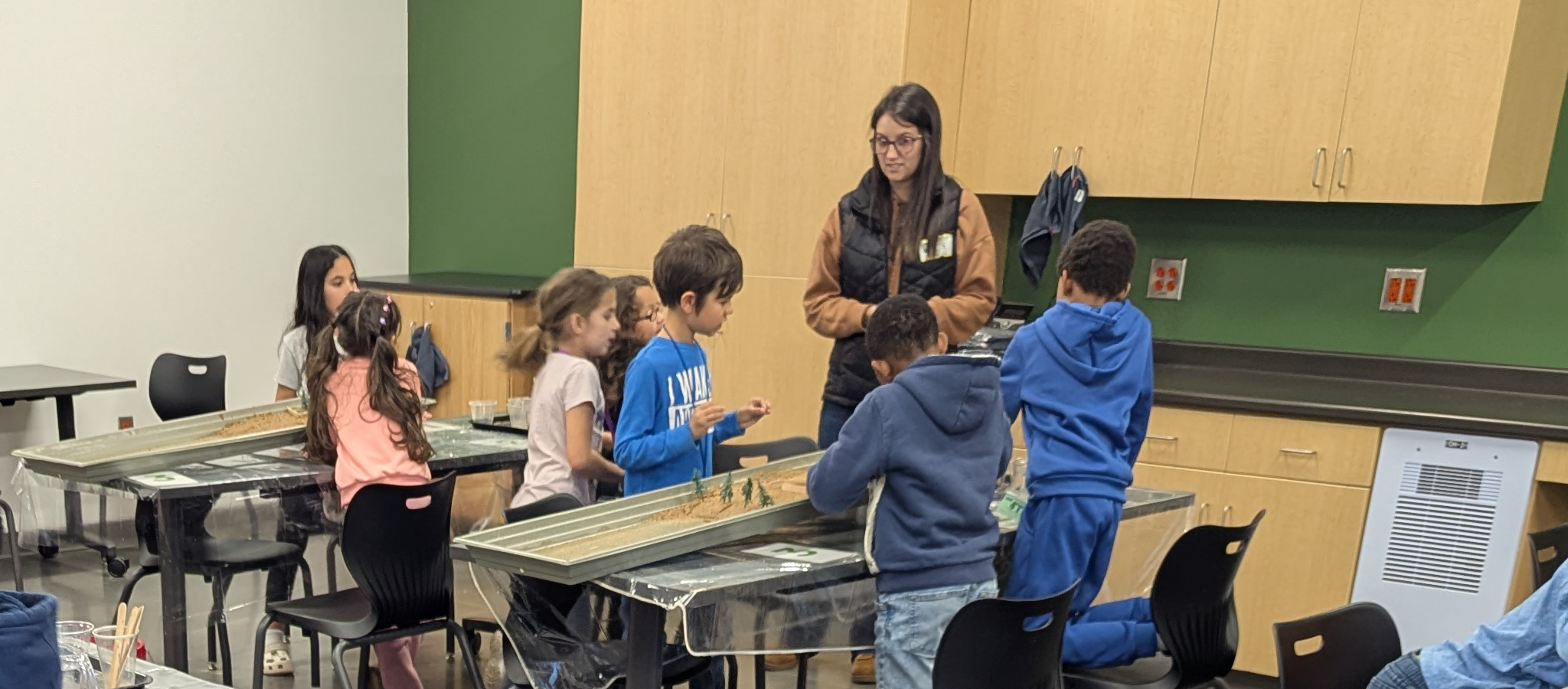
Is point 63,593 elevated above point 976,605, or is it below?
below

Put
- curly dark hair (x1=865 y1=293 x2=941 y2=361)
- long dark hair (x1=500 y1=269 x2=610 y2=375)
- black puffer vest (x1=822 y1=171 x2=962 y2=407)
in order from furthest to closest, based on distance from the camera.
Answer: black puffer vest (x1=822 y1=171 x2=962 y2=407)
long dark hair (x1=500 y1=269 x2=610 y2=375)
curly dark hair (x1=865 y1=293 x2=941 y2=361)

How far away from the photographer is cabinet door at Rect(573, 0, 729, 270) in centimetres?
420

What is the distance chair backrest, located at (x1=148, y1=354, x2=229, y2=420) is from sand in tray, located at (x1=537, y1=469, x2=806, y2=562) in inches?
→ 97.9

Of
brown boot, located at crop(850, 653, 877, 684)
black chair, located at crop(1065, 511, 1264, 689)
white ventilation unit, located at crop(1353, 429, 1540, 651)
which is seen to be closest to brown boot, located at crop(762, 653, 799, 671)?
brown boot, located at crop(850, 653, 877, 684)

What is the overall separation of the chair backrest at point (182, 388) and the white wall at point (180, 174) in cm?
64

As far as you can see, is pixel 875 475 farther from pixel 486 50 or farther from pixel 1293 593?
pixel 486 50

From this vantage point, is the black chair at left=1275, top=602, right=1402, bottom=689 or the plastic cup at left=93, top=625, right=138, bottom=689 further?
the black chair at left=1275, top=602, right=1402, bottom=689

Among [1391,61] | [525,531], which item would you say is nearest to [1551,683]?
[525,531]

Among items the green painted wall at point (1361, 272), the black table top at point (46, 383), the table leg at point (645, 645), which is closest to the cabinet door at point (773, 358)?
the green painted wall at point (1361, 272)

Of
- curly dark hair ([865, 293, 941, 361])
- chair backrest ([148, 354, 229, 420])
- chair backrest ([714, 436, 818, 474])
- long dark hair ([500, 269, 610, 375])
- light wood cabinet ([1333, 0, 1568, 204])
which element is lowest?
chair backrest ([148, 354, 229, 420])

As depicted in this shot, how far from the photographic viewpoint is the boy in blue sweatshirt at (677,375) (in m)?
2.39

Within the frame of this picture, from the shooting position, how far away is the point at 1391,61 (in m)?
3.39

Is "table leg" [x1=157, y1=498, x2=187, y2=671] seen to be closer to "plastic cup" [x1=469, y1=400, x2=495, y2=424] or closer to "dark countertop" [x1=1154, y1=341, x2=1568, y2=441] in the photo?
"plastic cup" [x1=469, y1=400, x2=495, y2=424]

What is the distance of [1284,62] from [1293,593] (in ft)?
5.22
